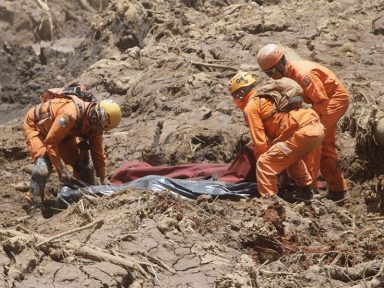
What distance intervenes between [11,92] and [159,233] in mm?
8816

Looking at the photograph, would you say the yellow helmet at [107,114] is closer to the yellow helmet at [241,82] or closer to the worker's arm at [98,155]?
the worker's arm at [98,155]

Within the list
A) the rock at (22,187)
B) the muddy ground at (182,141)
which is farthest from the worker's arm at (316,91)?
the rock at (22,187)

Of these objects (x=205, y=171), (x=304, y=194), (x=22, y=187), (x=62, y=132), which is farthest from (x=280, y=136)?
(x=22, y=187)

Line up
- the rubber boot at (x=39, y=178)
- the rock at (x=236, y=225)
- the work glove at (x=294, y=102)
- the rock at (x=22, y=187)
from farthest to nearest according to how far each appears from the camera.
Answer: the rock at (x=22, y=187) < the rubber boot at (x=39, y=178) < the work glove at (x=294, y=102) < the rock at (x=236, y=225)

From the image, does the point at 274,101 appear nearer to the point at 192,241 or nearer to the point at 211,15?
the point at 192,241

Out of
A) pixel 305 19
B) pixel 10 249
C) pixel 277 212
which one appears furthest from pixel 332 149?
pixel 305 19

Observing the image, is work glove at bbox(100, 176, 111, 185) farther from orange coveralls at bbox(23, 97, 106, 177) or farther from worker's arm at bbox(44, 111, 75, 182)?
worker's arm at bbox(44, 111, 75, 182)

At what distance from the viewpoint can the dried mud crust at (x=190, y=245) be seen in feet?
15.0

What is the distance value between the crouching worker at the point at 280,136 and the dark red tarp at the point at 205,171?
0.37 metres

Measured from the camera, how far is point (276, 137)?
653cm

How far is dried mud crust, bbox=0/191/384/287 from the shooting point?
180 inches

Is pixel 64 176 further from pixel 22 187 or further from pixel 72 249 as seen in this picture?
pixel 72 249

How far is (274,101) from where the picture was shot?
6492 millimetres

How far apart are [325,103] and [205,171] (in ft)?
4.59
